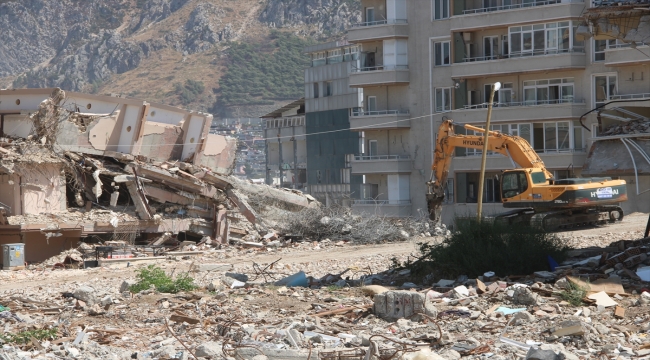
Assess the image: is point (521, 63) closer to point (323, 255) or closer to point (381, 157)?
point (381, 157)

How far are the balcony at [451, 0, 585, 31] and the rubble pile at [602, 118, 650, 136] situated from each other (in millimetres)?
22778

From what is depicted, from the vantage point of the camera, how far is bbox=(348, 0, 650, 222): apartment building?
40.9m

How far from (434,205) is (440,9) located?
55.3ft

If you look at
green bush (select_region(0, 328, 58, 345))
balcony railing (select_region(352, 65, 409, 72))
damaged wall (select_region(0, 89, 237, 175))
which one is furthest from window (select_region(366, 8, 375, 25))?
green bush (select_region(0, 328, 58, 345))

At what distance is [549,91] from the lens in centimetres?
4194

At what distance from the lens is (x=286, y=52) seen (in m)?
135

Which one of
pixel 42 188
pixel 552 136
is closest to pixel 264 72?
pixel 552 136

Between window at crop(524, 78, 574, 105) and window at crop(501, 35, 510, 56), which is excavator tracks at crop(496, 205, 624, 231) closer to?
window at crop(524, 78, 574, 105)

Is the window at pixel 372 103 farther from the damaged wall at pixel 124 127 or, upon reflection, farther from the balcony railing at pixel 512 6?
the damaged wall at pixel 124 127

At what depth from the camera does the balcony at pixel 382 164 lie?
4662 cm

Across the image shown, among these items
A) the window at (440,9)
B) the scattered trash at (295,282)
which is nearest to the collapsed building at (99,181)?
the scattered trash at (295,282)

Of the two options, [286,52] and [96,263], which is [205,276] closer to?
[96,263]

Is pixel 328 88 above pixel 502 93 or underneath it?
above

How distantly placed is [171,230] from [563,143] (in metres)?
19.1
